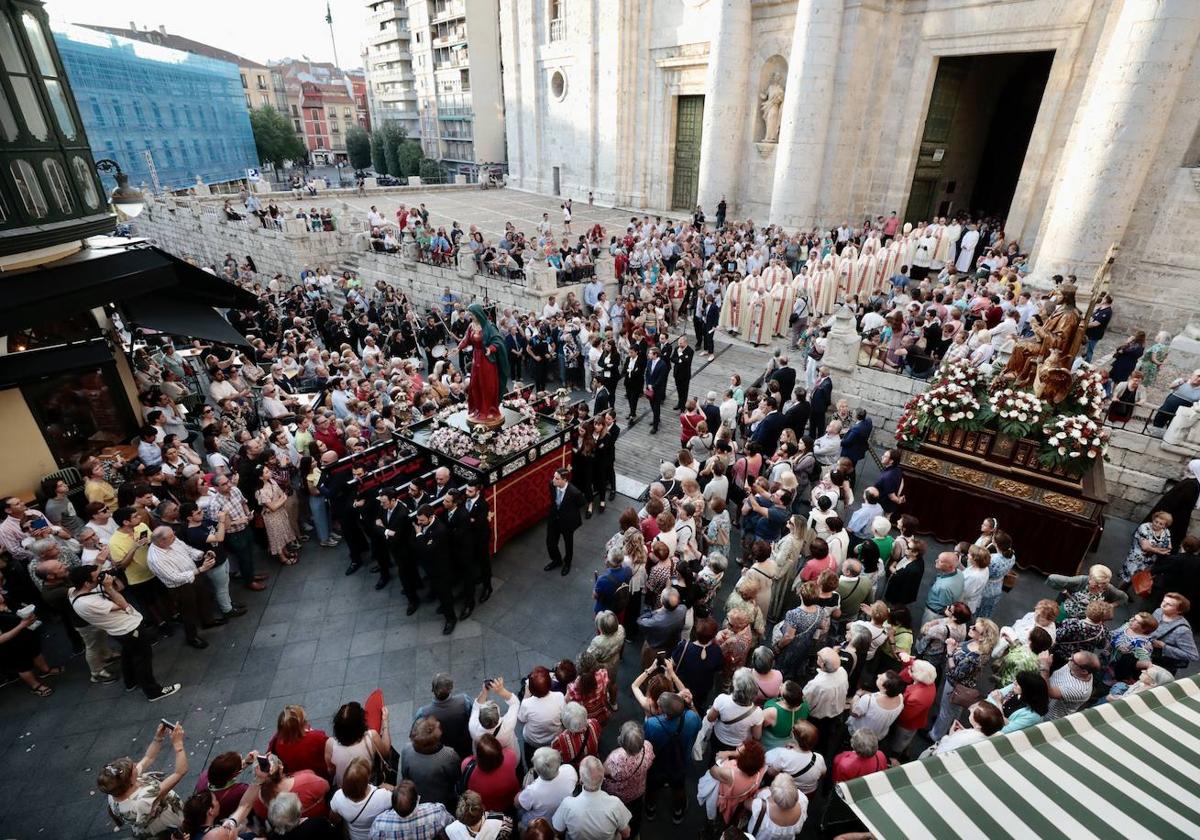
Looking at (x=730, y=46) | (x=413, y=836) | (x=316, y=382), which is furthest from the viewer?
(x=730, y=46)

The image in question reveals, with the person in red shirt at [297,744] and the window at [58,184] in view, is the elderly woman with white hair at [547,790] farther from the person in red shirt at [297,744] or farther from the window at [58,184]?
the window at [58,184]

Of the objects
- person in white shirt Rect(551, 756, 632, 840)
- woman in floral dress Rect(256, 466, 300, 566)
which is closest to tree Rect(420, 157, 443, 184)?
woman in floral dress Rect(256, 466, 300, 566)

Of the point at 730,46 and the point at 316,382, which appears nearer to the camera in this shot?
the point at 316,382

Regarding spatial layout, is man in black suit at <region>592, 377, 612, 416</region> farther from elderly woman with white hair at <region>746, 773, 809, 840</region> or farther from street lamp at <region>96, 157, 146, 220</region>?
street lamp at <region>96, 157, 146, 220</region>

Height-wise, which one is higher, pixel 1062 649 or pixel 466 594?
pixel 1062 649

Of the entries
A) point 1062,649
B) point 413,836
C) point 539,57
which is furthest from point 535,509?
point 539,57

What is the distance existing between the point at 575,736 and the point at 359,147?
6784 centimetres

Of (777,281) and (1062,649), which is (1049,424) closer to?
(1062,649)

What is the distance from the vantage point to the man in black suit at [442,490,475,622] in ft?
22.8

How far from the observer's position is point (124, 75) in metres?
35.2

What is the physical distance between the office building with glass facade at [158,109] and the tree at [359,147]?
44.1 ft

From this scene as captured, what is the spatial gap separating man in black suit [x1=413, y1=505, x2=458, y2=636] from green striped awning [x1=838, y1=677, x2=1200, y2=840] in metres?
5.16

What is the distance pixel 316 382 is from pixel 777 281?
1103 centimetres

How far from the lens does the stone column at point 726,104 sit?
73.3ft
